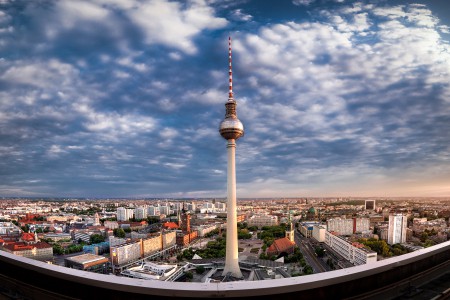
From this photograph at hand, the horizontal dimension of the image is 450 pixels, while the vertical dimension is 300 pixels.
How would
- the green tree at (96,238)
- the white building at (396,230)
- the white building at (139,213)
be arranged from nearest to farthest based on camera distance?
the white building at (396,230) → the green tree at (96,238) → the white building at (139,213)

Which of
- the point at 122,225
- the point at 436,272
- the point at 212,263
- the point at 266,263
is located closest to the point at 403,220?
the point at 266,263

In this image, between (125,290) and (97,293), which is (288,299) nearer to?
(125,290)

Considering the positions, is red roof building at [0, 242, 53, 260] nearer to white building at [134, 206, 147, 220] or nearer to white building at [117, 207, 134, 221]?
white building at [117, 207, 134, 221]

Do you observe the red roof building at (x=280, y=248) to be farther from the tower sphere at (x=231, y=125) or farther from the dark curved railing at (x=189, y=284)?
the dark curved railing at (x=189, y=284)

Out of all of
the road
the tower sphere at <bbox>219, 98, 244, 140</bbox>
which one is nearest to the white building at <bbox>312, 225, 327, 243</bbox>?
the road

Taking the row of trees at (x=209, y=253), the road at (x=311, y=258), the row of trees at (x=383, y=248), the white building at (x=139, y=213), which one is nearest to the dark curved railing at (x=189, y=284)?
the road at (x=311, y=258)
